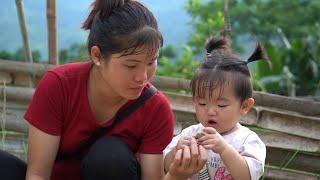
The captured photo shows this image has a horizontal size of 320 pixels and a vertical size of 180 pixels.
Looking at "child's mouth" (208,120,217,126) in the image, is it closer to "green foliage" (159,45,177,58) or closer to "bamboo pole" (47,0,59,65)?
"bamboo pole" (47,0,59,65)

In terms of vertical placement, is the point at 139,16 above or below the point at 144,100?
above

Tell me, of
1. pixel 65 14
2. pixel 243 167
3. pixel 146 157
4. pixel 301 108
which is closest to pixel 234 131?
pixel 243 167

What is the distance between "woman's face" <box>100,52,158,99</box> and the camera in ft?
6.34

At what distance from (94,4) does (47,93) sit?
344mm

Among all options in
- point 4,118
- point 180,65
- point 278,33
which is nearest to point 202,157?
point 4,118

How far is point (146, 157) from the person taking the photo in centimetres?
218

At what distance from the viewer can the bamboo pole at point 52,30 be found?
9.80 feet

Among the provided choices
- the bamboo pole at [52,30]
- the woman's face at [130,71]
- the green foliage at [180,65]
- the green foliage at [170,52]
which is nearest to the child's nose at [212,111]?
the woman's face at [130,71]

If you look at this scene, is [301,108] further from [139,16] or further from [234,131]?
[139,16]

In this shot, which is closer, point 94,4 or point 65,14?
point 94,4

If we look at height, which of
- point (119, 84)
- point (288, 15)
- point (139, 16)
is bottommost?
point (288, 15)

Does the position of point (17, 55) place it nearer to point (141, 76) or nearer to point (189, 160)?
point (141, 76)

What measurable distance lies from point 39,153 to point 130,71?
1.48 ft

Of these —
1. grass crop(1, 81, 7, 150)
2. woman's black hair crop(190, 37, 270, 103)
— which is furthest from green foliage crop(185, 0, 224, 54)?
→ woman's black hair crop(190, 37, 270, 103)
